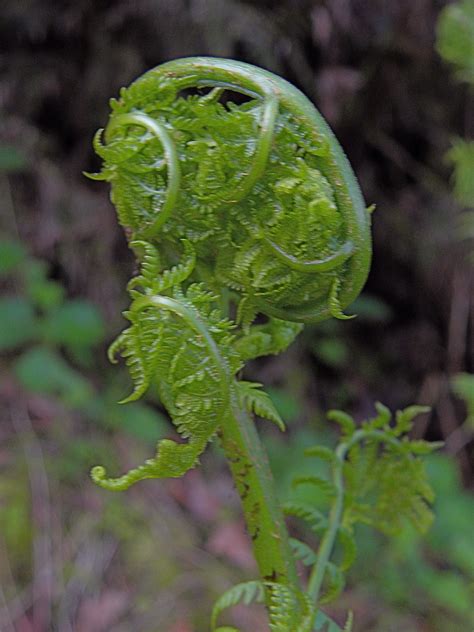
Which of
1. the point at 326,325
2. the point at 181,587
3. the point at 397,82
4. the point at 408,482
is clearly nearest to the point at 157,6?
the point at 397,82

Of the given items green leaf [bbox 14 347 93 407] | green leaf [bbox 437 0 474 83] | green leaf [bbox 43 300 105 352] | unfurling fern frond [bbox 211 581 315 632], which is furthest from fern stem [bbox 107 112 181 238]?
green leaf [bbox 437 0 474 83]

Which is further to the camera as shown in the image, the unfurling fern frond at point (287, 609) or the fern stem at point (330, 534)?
the fern stem at point (330, 534)

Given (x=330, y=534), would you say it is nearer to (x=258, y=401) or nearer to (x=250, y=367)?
(x=258, y=401)

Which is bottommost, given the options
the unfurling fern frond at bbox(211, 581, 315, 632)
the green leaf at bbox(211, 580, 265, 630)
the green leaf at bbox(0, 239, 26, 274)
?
the green leaf at bbox(0, 239, 26, 274)

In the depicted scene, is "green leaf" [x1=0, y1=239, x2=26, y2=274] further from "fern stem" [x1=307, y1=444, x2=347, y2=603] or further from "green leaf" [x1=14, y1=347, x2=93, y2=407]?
"fern stem" [x1=307, y1=444, x2=347, y2=603]

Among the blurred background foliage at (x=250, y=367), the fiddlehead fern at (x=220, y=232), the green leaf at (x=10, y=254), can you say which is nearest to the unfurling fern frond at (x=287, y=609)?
the fiddlehead fern at (x=220, y=232)

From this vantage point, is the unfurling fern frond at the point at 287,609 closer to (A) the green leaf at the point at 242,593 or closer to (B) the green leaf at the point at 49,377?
(A) the green leaf at the point at 242,593

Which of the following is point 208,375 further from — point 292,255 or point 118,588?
point 118,588

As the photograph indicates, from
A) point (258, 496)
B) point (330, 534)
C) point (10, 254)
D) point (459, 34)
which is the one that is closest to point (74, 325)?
point (10, 254)
